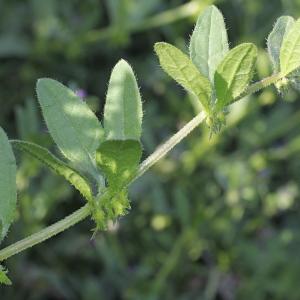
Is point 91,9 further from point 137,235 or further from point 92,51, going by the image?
point 137,235

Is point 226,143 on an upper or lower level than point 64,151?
upper

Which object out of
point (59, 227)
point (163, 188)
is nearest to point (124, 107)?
point (59, 227)

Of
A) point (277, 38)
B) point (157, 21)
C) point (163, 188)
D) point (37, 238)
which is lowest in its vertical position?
point (37, 238)

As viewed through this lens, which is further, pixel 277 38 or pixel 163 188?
pixel 163 188

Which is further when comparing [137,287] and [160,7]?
[160,7]

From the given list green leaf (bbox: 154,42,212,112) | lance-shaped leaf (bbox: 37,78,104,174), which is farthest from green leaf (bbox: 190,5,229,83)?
lance-shaped leaf (bbox: 37,78,104,174)

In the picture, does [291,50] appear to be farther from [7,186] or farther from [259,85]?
[7,186]

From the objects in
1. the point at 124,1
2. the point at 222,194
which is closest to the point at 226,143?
the point at 222,194

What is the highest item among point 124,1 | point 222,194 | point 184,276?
point 124,1
